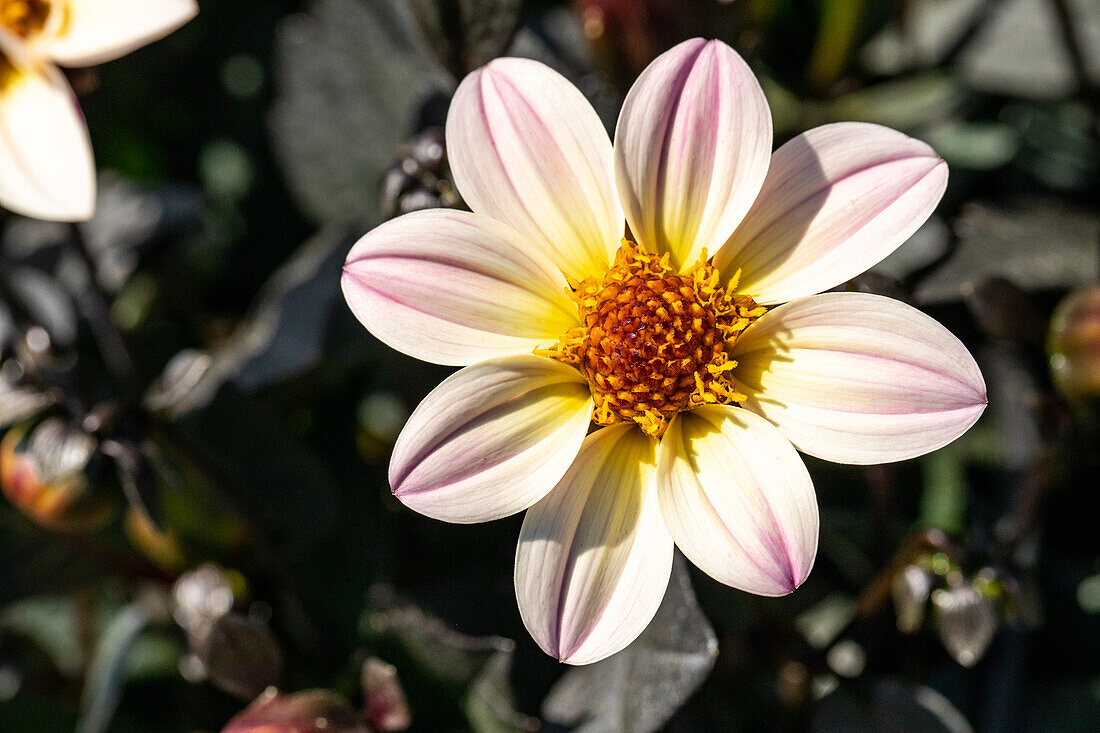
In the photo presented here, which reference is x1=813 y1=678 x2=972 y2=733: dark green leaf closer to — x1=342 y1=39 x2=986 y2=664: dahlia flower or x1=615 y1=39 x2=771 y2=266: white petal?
x1=342 y1=39 x2=986 y2=664: dahlia flower

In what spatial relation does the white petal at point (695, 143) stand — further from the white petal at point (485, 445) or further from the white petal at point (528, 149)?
the white petal at point (485, 445)

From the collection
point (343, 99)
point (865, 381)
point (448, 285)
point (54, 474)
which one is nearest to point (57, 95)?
point (54, 474)

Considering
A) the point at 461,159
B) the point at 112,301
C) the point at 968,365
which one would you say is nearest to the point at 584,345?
the point at 461,159

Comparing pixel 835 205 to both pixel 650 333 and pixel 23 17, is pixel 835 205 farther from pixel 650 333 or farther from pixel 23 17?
pixel 23 17

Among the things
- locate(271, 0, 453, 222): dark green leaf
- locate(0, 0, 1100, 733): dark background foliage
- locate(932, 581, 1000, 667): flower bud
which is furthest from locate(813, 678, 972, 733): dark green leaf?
locate(271, 0, 453, 222): dark green leaf

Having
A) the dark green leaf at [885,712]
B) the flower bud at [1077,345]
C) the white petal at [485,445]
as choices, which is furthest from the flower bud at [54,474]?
the flower bud at [1077,345]

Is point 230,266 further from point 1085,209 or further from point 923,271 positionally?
point 1085,209
